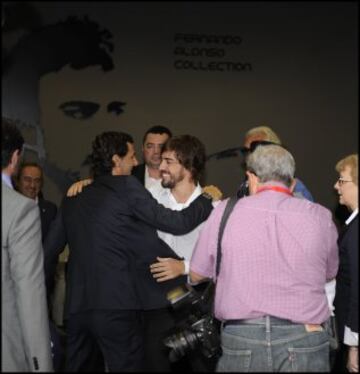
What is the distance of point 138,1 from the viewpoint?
215 inches

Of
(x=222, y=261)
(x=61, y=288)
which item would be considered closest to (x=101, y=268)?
(x=222, y=261)

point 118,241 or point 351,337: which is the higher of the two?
point 118,241

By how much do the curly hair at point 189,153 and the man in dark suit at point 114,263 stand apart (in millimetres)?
208

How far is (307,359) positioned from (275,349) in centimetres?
12

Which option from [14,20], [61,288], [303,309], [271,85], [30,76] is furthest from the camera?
[271,85]

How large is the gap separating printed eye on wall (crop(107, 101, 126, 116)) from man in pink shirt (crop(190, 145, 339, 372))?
3.56 metres

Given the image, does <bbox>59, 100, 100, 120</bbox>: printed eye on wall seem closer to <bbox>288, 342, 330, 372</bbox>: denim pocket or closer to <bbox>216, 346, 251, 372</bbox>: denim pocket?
<bbox>216, 346, 251, 372</bbox>: denim pocket

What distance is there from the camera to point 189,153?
2.66 metres

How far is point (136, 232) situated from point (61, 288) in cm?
162

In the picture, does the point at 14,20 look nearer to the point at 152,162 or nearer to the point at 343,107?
the point at 152,162

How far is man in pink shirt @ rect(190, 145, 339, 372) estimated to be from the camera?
2.00 meters

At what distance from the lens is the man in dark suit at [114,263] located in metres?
2.42

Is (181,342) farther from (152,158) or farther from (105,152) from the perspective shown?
(152,158)

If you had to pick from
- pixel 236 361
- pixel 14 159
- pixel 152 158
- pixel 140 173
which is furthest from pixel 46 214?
pixel 236 361
